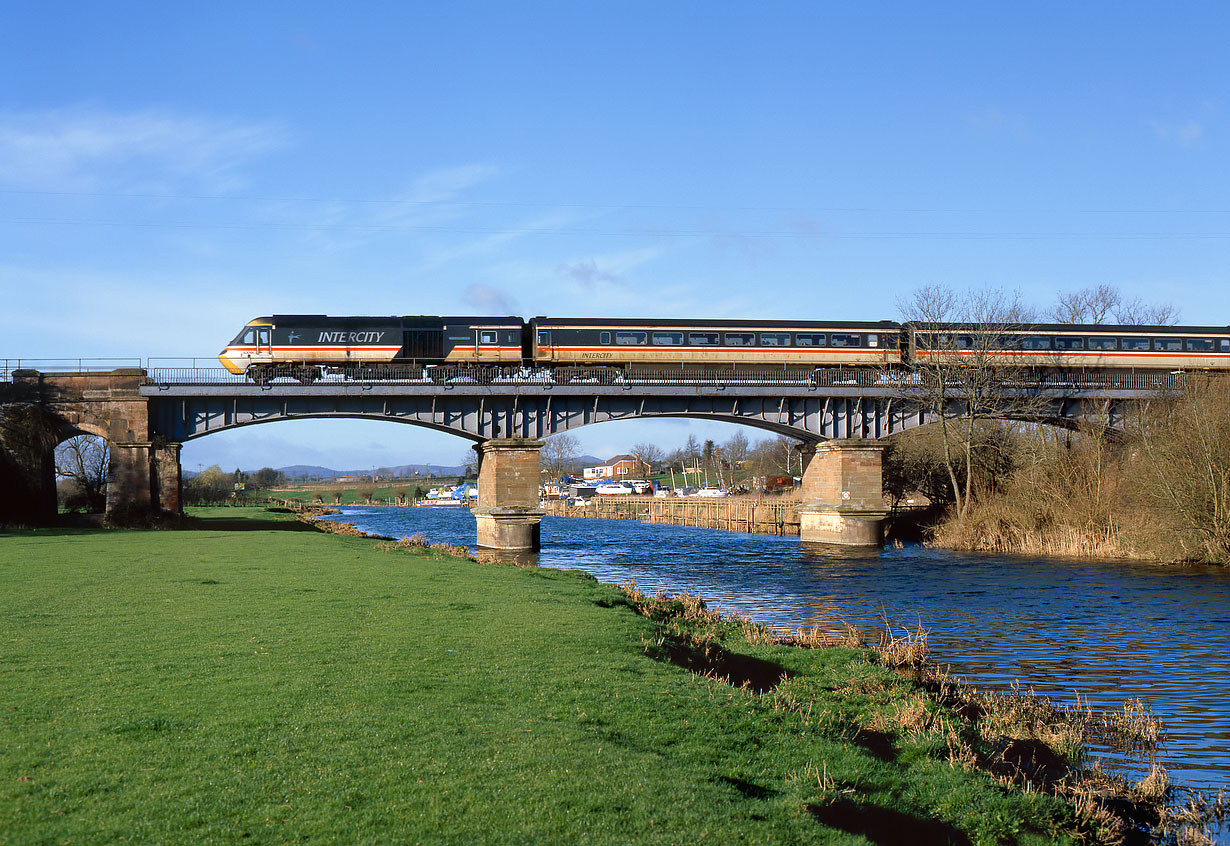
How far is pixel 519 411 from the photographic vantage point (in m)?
51.0

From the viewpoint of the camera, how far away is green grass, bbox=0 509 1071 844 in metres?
7.46

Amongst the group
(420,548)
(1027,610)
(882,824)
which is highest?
(882,824)

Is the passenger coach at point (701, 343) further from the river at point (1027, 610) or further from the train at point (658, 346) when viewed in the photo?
the river at point (1027, 610)

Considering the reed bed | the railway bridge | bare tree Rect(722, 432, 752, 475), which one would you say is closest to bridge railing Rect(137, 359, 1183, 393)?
the railway bridge

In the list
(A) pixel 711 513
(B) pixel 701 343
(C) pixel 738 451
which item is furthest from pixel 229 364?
(C) pixel 738 451

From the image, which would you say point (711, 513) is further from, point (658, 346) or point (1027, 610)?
point (1027, 610)

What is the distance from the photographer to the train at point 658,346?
52.1 meters

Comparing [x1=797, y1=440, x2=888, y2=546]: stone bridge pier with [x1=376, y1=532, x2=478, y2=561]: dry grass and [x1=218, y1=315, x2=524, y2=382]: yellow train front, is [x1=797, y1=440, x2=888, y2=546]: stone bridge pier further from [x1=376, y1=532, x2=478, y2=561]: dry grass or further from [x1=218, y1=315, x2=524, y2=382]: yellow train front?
[x1=376, y1=532, x2=478, y2=561]: dry grass

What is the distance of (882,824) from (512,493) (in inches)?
1562

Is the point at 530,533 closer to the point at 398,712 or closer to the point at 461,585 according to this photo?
the point at 461,585

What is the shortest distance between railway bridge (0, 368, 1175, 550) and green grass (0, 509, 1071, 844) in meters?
31.6

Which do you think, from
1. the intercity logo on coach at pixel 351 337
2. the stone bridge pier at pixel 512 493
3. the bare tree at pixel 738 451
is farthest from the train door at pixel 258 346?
the bare tree at pixel 738 451

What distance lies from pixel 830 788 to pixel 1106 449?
1693 inches

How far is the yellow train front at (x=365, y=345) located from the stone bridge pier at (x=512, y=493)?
26.4 feet
